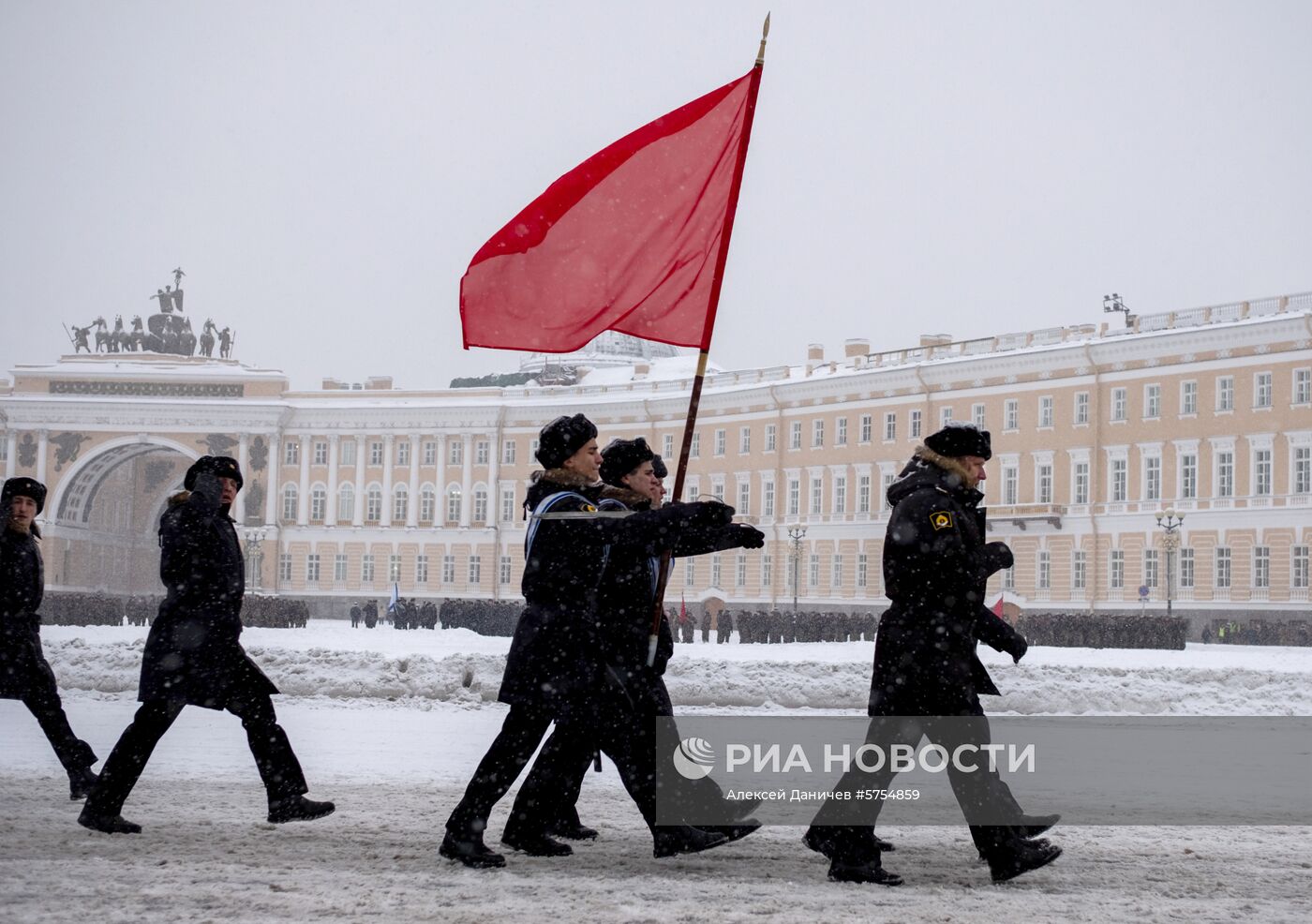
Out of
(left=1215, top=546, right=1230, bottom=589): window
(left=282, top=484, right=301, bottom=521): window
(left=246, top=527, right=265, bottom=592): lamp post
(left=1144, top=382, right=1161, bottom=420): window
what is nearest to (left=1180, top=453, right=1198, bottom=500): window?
(left=1144, top=382, right=1161, bottom=420): window

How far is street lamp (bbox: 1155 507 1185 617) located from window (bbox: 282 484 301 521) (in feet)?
120

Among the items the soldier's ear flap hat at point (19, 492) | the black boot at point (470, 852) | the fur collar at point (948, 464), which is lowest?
the black boot at point (470, 852)

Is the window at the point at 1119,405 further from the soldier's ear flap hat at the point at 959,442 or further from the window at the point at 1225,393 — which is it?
the soldier's ear flap hat at the point at 959,442

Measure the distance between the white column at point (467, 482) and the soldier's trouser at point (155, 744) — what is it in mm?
60003

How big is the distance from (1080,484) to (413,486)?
96.4 feet

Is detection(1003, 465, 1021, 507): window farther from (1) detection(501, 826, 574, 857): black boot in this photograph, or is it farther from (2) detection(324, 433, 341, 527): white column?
(1) detection(501, 826, 574, 857): black boot

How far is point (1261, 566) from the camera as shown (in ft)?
139

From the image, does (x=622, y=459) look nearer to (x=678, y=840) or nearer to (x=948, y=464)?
(x=948, y=464)

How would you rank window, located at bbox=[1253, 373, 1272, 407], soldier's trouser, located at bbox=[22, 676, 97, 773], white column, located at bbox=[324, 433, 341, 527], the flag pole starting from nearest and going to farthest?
1. the flag pole
2. soldier's trouser, located at bbox=[22, 676, 97, 773]
3. window, located at bbox=[1253, 373, 1272, 407]
4. white column, located at bbox=[324, 433, 341, 527]

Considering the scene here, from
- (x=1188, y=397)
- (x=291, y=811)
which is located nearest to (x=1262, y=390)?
(x=1188, y=397)

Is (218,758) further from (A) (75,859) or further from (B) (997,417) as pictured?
(B) (997,417)

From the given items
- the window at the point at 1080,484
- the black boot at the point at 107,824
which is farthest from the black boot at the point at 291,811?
the window at the point at 1080,484

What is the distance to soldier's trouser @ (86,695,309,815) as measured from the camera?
5828 millimetres

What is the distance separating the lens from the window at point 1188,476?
44656 millimetres
